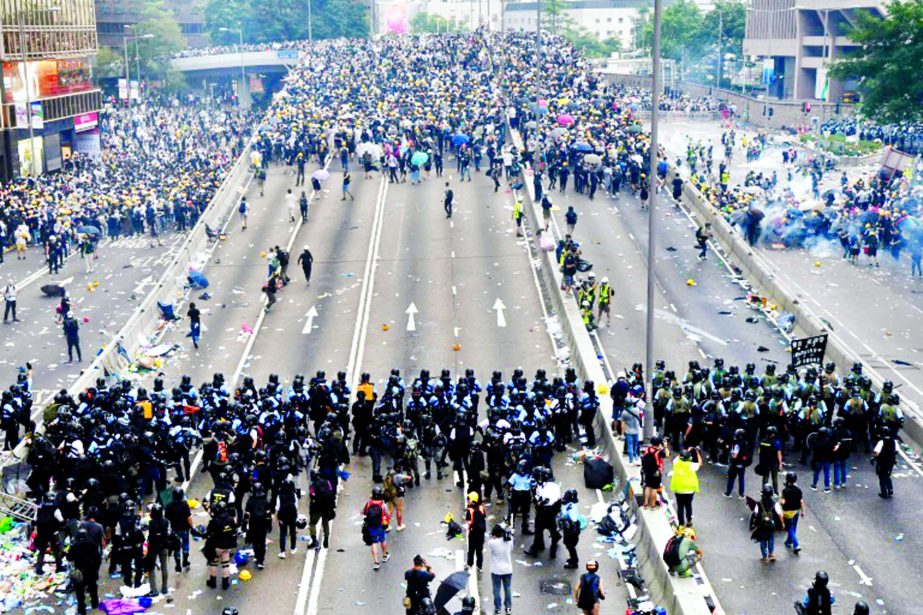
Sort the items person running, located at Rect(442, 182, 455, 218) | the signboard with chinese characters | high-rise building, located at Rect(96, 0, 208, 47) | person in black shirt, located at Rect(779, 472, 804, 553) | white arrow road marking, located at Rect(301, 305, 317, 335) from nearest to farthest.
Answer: person in black shirt, located at Rect(779, 472, 804, 553)
the signboard with chinese characters
white arrow road marking, located at Rect(301, 305, 317, 335)
person running, located at Rect(442, 182, 455, 218)
high-rise building, located at Rect(96, 0, 208, 47)

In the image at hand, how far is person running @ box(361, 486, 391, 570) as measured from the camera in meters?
21.3

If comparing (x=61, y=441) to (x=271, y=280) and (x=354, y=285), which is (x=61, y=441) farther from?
(x=354, y=285)

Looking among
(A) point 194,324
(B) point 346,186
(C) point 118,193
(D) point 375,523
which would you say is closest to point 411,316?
(A) point 194,324

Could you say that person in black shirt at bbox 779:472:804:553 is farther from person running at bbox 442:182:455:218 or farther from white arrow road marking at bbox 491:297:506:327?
person running at bbox 442:182:455:218

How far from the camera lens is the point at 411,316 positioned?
1583 inches

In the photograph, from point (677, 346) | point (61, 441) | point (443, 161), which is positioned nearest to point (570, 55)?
point (443, 161)

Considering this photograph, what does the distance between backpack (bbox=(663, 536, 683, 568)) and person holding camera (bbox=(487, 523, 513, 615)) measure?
2225mm

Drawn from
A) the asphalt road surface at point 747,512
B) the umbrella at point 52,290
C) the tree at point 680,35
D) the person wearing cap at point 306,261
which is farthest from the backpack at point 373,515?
the tree at point 680,35

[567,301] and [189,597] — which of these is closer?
[189,597]

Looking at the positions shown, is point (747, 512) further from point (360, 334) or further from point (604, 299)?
point (360, 334)

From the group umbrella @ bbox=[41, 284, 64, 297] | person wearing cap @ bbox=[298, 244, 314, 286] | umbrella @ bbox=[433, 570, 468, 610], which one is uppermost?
umbrella @ bbox=[433, 570, 468, 610]

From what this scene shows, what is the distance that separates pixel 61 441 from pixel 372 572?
6450mm

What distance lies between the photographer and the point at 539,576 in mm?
21484

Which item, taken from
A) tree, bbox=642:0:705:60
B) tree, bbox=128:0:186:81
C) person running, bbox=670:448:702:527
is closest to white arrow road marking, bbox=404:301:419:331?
person running, bbox=670:448:702:527
